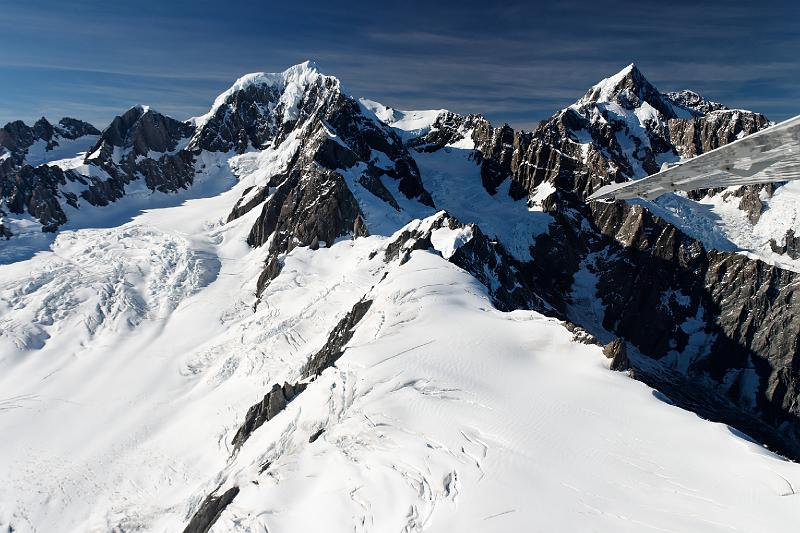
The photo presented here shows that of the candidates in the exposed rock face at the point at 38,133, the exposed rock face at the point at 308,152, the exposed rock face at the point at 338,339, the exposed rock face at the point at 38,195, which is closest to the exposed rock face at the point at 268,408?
the exposed rock face at the point at 338,339

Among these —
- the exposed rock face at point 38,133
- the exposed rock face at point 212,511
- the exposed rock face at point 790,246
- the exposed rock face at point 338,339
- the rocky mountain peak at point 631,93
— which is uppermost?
the rocky mountain peak at point 631,93

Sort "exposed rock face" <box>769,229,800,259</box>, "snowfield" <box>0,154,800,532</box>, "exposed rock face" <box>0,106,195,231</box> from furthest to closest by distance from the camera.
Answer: "exposed rock face" <box>0,106,195,231</box> < "exposed rock face" <box>769,229,800,259</box> < "snowfield" <box>0,154,800,532</box>

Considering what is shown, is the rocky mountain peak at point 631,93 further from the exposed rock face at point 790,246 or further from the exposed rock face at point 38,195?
the exposed rock face at point 38,195

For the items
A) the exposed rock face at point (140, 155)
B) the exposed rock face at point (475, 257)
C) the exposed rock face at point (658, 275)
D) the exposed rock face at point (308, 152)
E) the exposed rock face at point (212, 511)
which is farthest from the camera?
the exposed rock face at point (140, 155)

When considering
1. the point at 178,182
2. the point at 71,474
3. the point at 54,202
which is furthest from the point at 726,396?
the point at 54,202

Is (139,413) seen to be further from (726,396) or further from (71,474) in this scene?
(726,396)

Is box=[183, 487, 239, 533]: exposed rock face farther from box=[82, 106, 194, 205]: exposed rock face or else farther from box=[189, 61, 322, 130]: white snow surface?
box=[189, 61, 322, 130]: white snow surface

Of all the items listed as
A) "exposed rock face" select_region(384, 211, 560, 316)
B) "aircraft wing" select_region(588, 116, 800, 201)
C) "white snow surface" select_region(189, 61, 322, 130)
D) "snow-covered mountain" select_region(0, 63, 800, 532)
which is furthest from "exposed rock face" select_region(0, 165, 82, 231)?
"aircraft wing" select_region(588, 116, 800, 201)
